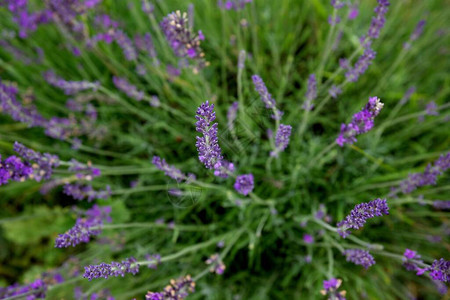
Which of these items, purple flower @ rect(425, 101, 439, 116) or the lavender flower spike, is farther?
purple flower @ rect(425, 101, 439, 116)

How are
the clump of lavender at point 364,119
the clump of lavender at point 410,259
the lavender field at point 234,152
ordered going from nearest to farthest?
the clump of lavender at point 364,119, the clump of lavender at point 410,259, the lavender field at point 234,152

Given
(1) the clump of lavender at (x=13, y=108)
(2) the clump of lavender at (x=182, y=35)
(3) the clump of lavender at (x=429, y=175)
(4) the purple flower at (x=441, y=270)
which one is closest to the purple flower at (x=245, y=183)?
(2) the clump of lavender at (x=182, y=35)

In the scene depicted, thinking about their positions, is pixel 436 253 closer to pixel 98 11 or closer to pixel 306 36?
pixel 306 36

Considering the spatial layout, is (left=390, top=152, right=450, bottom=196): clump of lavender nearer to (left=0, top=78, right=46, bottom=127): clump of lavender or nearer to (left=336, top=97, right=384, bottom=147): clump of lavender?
(left=336, top=97, right=384, bottom=147): clump of lavender

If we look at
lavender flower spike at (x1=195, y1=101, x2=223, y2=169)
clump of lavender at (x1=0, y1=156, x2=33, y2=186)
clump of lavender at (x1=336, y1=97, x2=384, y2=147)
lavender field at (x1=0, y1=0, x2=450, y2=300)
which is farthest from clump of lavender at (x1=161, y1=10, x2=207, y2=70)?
clump of lavender at (x1=0, y1=156, x2=33, y2=186)

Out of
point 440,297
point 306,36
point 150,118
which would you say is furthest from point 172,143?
point 440,297

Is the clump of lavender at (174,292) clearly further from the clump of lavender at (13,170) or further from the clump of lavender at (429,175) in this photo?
the clump of lavender at (429,175)
